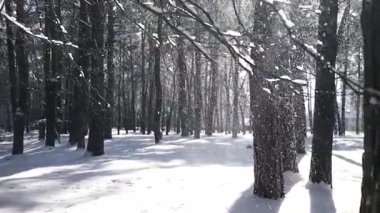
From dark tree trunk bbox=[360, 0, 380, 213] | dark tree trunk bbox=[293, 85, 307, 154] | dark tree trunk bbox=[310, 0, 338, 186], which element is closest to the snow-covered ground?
dark tree trunk bbox=[310, 0, 338, 186]

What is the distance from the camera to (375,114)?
3.71m

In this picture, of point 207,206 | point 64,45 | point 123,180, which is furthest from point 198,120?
point 64,45

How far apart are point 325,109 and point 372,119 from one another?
8.07 m

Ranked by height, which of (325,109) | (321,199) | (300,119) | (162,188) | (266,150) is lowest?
(321,199)

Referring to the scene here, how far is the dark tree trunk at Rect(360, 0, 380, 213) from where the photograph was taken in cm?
368

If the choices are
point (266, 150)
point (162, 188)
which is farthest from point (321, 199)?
point (162, 188)

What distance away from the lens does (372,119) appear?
3.75m

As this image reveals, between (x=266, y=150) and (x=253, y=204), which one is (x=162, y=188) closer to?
(x=253, y=204)

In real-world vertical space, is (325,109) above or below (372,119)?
above

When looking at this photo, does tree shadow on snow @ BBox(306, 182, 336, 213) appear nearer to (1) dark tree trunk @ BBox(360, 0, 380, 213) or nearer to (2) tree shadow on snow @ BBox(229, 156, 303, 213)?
(2) tree shadow on snow @ BBox(229, 156, 303, 213)

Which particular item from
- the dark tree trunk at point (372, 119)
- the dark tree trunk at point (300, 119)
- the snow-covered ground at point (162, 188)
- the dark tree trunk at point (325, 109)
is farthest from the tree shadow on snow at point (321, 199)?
the dark tree trunk at point (372, 119)

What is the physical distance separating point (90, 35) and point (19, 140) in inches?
239

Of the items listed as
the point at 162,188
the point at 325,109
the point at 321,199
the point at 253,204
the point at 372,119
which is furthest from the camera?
the point at 325,109

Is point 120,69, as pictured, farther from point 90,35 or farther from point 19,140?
point 90,35
